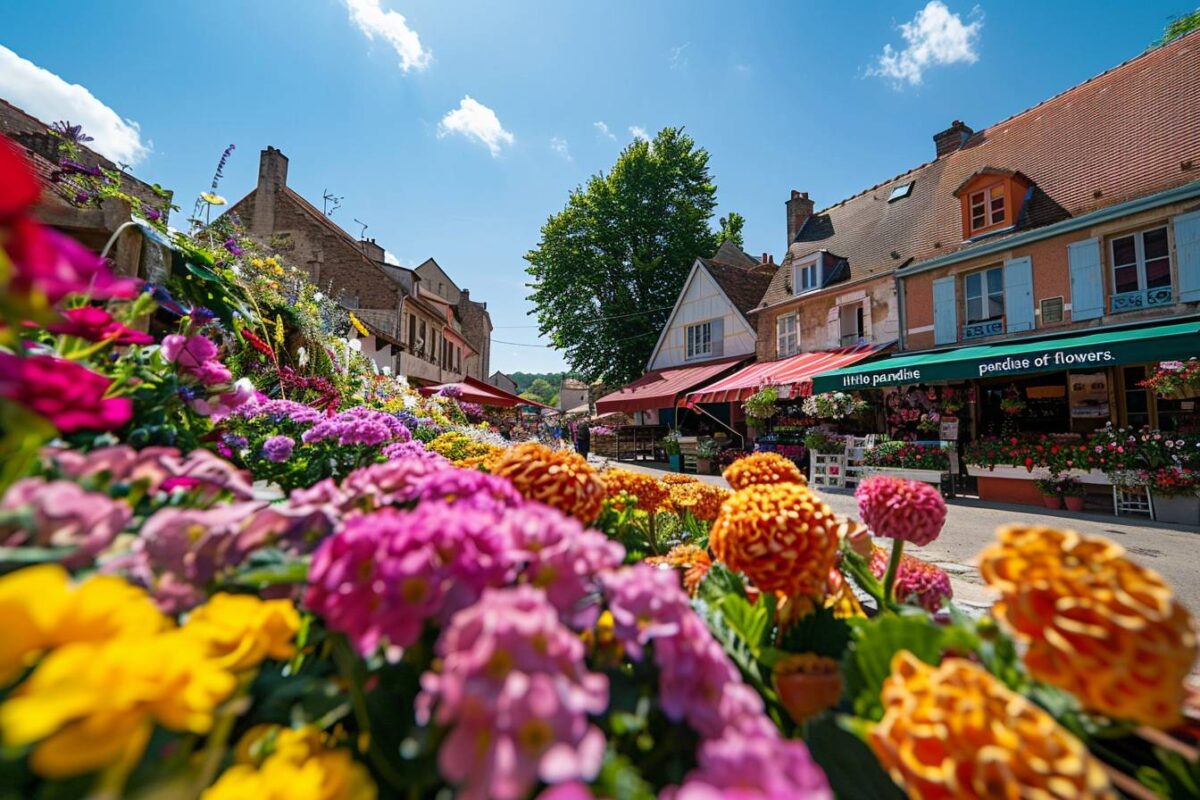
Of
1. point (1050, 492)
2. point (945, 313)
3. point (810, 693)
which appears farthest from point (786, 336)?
point (810, 693)

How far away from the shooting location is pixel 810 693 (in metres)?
0.72

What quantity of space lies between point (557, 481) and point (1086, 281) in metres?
13.0

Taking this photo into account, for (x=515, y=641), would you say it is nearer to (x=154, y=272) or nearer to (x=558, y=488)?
(x=558, y=488)

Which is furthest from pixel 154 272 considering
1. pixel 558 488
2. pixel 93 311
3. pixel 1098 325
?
pixel 1098 325

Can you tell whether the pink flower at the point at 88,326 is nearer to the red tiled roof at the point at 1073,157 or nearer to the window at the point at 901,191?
the red tiled roof at the point at 1073,157

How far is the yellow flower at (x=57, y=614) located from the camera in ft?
1.11

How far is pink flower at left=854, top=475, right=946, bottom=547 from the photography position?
1.06 m

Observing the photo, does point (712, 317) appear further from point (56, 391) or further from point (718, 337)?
point (56, 391)

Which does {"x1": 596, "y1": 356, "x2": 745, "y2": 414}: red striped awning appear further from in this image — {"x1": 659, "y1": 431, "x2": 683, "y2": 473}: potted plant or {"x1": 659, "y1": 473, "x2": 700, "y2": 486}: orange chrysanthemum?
{"x1": 659, "y1": 473, "x2": 700, "y2": 486}: orange chrysanthemum

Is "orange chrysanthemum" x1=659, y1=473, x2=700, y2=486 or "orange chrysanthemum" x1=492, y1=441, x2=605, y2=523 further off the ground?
"orange chrysanthemum" x1=492, y1=441, x2=605, y2=523

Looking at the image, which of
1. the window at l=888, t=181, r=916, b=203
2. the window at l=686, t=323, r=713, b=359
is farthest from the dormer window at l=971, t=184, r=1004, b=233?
the window at l=686, t=323, r=713, b=359

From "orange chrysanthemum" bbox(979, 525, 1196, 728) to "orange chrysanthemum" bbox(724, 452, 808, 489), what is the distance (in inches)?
33.4

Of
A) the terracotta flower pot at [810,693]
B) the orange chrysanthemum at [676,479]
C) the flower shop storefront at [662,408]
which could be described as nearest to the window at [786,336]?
the flower shop storefront at [662,408]

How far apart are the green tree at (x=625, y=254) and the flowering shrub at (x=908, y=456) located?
44.6 ft
